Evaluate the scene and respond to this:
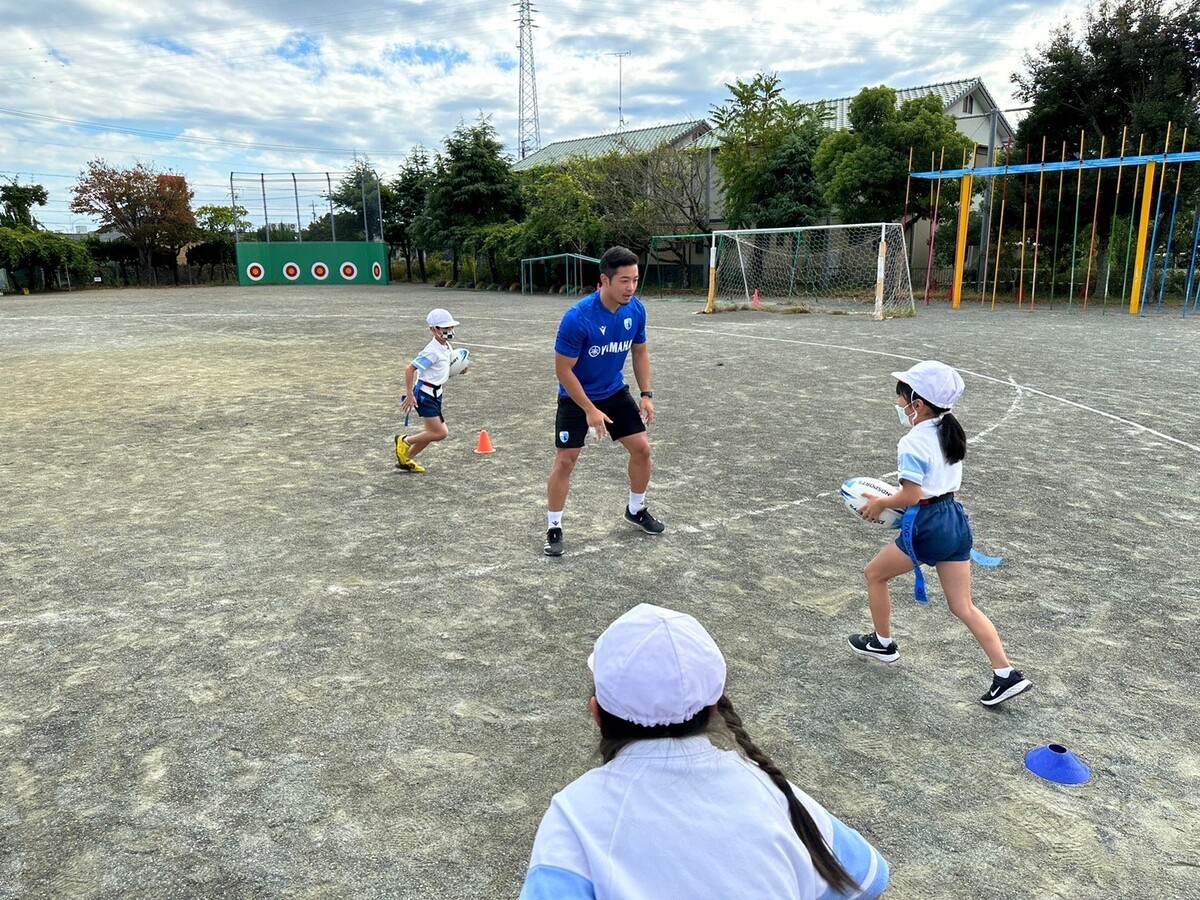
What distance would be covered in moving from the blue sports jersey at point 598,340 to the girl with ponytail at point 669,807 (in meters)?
3.81

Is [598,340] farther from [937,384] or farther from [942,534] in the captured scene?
[942,534]

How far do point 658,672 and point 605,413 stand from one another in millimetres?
4187

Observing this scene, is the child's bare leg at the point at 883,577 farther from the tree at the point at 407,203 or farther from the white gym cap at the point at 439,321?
the tree at the point at 407,203

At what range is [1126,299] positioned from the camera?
83.3ft

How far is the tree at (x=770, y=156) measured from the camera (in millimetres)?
31391

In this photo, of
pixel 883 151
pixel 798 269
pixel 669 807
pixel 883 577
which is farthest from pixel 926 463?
pixel 883 151

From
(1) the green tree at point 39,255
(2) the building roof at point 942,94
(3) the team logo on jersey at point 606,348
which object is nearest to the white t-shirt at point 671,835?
(3) the team logo on jersey at point 606,348

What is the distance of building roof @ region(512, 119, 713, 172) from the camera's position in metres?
44.4

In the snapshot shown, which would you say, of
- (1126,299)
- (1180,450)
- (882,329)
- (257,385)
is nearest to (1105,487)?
(1180,450)

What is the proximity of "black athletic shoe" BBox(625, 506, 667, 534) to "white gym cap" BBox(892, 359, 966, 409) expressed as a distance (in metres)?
2.52

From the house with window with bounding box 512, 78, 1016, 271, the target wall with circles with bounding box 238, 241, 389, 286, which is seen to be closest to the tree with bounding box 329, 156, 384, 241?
the target wall with circles with bounding box 238, 241, 389, 286

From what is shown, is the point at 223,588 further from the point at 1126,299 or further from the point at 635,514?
the point at 1126,299

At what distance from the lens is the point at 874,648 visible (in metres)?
3.92

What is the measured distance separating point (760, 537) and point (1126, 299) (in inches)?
1011
